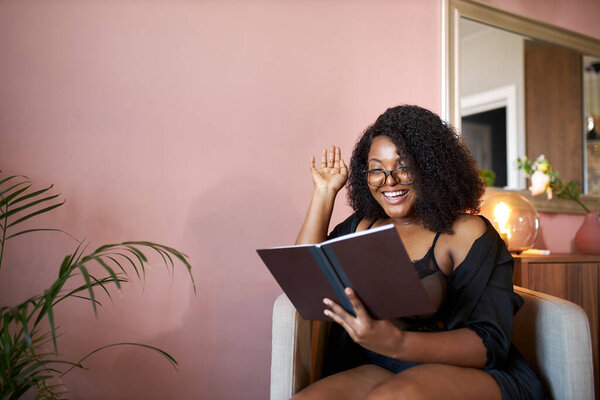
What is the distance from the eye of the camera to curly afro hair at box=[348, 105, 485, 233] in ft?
4.48

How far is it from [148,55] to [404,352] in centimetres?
133

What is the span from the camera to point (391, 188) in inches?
54.6

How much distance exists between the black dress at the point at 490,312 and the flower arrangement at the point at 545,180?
1.28 m

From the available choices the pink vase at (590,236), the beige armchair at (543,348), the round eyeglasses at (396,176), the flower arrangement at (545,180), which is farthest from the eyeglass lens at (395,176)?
the pink vase at (590,236)

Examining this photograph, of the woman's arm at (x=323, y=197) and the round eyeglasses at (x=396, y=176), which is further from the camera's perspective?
the woman's arm at (x=323, y=197)

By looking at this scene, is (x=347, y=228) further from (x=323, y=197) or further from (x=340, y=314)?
(x=340, y=314)

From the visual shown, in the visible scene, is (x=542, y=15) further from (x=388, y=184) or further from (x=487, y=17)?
(x=388, y=184)

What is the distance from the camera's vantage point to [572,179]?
268cm

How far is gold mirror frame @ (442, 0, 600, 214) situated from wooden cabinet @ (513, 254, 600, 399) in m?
0.50

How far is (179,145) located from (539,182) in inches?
69.3

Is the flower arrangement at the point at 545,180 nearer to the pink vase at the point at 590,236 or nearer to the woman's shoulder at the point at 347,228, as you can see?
the pink vase at the point at 590,236

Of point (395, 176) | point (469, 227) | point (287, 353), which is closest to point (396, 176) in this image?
point (395, 176)

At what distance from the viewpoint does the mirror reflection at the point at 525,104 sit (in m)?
2.36

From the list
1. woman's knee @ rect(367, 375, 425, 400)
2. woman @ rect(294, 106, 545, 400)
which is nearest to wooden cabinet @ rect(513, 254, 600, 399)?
woman @ rect(294, 106, 545, 400)
